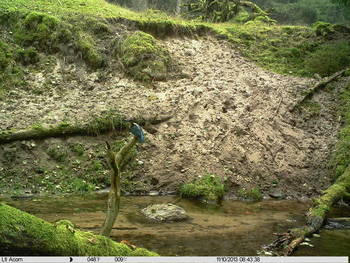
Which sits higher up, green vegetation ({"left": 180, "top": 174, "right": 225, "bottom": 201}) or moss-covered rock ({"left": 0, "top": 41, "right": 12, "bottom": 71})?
moss-covered rock ({"left": 0, "top": 41, "right": 12, "bottom": 71})

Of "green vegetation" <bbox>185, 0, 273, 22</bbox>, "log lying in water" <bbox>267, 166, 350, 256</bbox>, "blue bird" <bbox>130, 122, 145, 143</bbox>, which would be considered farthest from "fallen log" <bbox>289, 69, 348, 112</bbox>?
"blue bird" <bbox>130, 122, 145, 143</bbox>

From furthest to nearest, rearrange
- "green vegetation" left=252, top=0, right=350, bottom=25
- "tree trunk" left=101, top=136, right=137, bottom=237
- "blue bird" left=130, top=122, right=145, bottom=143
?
"green vegetation" left=252, top=0, right=350, bottom=25
"tree trunk" left=101, top=136, right=137, bottom=237
"blue bird" left=130, top=122, right=145, bottom=143

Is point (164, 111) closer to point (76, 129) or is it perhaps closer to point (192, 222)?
point (76, 129)

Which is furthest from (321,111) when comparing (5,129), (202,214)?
(5,129)

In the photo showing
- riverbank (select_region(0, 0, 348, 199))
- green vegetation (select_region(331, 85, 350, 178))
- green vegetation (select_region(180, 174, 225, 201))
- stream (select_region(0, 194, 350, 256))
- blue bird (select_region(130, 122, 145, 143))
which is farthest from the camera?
green vegetation (select_region(331, 85, 350, 178))

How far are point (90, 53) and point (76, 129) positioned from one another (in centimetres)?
388

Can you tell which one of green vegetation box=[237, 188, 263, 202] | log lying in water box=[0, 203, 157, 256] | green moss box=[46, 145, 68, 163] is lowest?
green vegetation box=[237, 188, 263, 202]

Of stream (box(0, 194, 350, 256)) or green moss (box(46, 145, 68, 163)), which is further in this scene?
green moss (box(46, 145, 68, 163))

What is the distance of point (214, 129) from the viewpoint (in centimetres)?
1224

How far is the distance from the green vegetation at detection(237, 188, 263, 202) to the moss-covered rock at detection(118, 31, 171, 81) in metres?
5.30

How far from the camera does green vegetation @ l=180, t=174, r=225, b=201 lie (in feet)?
32.6

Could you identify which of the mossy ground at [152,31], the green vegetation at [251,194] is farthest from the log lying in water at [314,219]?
the mossy ground at [152,31]

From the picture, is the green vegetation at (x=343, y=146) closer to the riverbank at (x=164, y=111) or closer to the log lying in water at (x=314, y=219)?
the riverbank at (x=164, y=111)

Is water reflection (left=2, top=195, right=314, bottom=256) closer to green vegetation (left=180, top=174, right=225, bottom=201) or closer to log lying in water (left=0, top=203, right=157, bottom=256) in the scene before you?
green vegetation (left=180, top=174, right=225, bottom=201)
